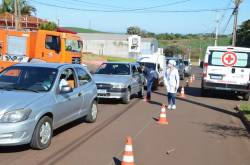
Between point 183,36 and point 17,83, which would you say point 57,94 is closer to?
point 17,83

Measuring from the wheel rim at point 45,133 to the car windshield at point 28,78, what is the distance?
81 cm

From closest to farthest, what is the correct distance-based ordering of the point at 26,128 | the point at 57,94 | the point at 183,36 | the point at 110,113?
the point at 26,128
the point at 57,94
the point at 110,113
the point at 183,36

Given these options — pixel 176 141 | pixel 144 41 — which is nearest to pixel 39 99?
pixel 176 141

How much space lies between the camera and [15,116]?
7.90 m

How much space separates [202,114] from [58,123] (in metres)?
7.30

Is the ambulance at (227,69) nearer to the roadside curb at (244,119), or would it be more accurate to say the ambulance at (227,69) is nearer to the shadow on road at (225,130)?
the roadside curb at (244,119)

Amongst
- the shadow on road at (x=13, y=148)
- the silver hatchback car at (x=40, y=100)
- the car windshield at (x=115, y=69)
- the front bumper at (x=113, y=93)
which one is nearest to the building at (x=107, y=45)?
the car windshield at (x=115, y=69)

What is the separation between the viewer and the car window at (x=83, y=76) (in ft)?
36.4

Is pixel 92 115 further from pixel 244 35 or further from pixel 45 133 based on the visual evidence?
pixel 244 35

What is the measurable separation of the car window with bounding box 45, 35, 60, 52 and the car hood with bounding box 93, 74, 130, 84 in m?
5.40

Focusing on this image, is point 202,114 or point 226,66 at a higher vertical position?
point 226,66

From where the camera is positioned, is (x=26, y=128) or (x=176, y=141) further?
(x=176, y=141)

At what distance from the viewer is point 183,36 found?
6501 inches

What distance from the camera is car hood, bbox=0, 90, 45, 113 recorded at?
7980 mm
